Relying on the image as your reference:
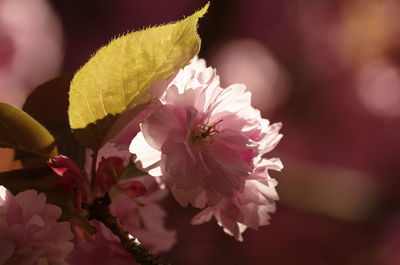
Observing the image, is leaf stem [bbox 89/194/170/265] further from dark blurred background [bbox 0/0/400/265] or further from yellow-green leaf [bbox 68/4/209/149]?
dark blurred background [bbox 0/0/400/265]

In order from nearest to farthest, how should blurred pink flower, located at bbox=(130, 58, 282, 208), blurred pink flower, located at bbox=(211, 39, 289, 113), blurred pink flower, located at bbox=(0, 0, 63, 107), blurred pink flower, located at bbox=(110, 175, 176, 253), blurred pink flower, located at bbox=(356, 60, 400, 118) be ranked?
blurred pink flower, located at bbox=(130, 58, 282, 208) → blurred pink flower, located at bbox=(110, 175, 176, 253) → blurred pink flower, located at bbox=(0, 0, 63, 107) → blurred pink flower, located at bbox=(211, 39, 289, 113) → blurred pink flower, located at bbox=(356, 60, 400, 118)

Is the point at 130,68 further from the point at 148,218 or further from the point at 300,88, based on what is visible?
the point at 300,88

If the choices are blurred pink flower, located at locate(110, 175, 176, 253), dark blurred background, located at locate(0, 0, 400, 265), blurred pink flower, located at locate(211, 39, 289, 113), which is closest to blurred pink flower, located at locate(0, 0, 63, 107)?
dark blurred background, located at locate(0, 0, 400, 265)

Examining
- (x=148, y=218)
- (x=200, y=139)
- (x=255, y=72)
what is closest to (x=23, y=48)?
(x=255, y=72)

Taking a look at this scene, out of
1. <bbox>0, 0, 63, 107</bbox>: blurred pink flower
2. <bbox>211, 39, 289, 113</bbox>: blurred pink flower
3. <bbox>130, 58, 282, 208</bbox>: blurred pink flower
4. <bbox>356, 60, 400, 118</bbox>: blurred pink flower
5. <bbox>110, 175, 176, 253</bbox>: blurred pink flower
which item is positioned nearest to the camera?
<bbox>130, 58, 282, 208</bbox>: blurred pink flower

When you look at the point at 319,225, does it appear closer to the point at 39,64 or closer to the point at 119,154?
the point at 39,64
